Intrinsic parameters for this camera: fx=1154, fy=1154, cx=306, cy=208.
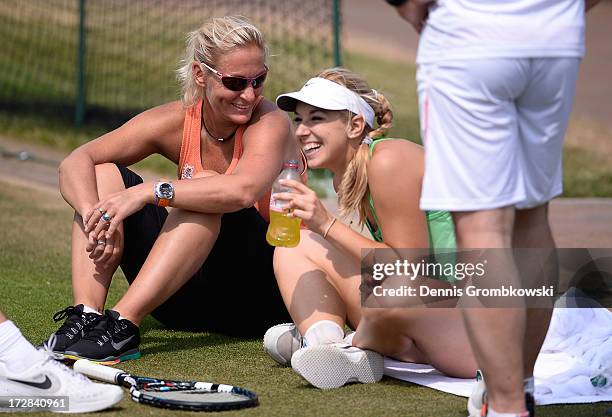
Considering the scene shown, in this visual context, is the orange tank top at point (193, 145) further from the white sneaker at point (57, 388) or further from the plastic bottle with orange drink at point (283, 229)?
the white sneaker at point (57, 388)

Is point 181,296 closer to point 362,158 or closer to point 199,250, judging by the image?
point 199,250

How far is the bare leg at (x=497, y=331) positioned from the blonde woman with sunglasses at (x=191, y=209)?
1629mm

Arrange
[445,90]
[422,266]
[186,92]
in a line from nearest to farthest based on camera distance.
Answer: [445,90], [422,266], [186,92]

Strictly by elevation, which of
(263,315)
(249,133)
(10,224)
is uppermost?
(249,133)

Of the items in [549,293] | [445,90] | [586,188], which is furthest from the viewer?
[586,188]

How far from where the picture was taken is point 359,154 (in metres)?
4.42

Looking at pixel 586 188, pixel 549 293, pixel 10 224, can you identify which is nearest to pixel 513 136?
pixel 549 293

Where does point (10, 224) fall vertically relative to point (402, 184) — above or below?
below

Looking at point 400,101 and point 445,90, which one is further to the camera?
point 400,101

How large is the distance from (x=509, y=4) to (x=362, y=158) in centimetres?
118

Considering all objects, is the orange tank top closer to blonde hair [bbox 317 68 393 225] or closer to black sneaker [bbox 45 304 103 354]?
blonde hair [bbox 317 68 393 225]

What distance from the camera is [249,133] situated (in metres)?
5.11

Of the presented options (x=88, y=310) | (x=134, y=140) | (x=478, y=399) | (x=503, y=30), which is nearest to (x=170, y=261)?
(x=88, y=310)

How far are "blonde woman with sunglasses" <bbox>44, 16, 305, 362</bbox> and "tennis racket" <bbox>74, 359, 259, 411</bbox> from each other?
41 centimetres
